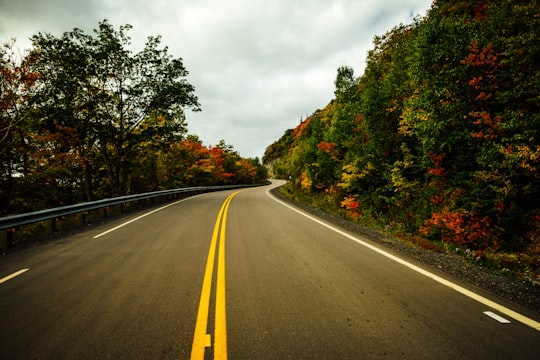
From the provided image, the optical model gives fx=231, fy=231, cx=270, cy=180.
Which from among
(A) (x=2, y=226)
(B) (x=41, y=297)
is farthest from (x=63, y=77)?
(B) (x=41, y=297)

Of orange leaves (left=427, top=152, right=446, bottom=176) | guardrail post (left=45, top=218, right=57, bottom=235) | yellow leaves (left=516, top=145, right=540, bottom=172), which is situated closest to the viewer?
yellow leaves (left=516, top=145, right=540, bottom=172)

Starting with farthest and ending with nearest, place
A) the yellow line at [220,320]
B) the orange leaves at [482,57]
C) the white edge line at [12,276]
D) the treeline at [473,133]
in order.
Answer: the orange leaves at [482,57], the treeline at [473,133], the white edge line at [12,276], the yellow line at [220,320]

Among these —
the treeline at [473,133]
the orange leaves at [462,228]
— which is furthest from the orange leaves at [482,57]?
the orange leaves at [462,228]

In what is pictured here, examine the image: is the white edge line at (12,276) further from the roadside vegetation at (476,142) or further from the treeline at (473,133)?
the treeline at (473,133)

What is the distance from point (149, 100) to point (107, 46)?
3.87m

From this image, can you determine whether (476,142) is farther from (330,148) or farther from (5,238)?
(5,238)

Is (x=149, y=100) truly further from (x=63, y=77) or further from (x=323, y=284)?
(x=323, y=284)

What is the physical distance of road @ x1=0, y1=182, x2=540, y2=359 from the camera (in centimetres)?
235

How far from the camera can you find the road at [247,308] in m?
2.35

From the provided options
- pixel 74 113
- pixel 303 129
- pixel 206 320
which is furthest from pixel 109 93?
pixel 303 129

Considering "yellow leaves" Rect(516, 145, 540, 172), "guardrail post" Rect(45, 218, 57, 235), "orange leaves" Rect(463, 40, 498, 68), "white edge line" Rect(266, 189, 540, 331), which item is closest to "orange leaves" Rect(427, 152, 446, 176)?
"yellow leaves" Rect(516, 145, 540, 172)

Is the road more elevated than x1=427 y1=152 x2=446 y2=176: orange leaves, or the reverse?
x1=427 y1=152 x2=446 y2=176: orange leaves

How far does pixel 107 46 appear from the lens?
1511 cm

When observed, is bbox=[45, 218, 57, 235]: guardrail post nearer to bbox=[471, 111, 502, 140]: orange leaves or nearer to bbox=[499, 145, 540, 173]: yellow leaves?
bbox=[471, 111, 502, 140]: orange leaves
